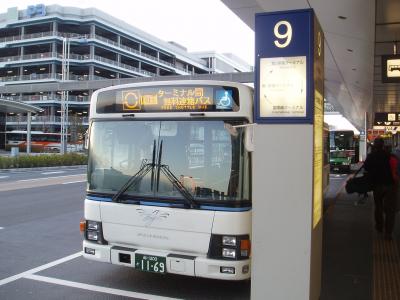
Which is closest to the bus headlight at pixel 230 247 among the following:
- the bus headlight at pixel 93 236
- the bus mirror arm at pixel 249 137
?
the bus mirror arm at pixel 249 137

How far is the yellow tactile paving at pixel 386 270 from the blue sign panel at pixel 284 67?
2.87 metres

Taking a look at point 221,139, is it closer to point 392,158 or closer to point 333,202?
point 392,158

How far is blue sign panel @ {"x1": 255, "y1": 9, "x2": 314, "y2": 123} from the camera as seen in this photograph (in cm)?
415

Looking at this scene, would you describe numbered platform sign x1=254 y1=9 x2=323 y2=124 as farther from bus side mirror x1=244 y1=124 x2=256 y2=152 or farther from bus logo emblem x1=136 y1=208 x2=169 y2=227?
bus logo emblem x1=136 y1=208 x2=169 y2=227

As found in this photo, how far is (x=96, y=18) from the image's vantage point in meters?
74.2

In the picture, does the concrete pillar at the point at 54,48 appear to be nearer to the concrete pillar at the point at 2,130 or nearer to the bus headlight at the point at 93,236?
the concrete pillar at the point at 2,130

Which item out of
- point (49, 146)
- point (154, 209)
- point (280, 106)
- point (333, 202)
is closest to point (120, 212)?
point (154, 209)

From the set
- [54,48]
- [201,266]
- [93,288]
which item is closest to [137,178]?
[201,266]

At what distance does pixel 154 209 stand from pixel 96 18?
7362 cm

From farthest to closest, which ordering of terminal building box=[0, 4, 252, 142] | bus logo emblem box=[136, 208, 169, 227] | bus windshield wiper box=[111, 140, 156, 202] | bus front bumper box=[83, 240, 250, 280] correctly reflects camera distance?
terminal building box=[0, 4, 252, 142]
bus windshield wiper box=[111, 140, 156, 202]
bus logo emblem box=[136, 208, 169, 227]
bus front bumper box=[83, 240, 250, 280]

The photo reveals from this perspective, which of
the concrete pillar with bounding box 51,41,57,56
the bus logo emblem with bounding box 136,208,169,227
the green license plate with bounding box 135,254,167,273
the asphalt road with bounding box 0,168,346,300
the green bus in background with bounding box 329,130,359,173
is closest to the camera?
the green license plate with bounding box 135,254,167,273

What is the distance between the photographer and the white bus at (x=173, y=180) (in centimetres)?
525

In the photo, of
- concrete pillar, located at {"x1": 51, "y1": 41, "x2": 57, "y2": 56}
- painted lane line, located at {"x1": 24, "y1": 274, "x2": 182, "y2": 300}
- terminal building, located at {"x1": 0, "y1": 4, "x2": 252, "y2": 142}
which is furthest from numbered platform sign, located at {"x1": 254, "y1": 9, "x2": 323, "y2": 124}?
concrete pillar, located at {"x1": 51, "y1": 41, "x2": 57, "y2": 56}

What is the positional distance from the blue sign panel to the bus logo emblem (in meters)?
1.85
